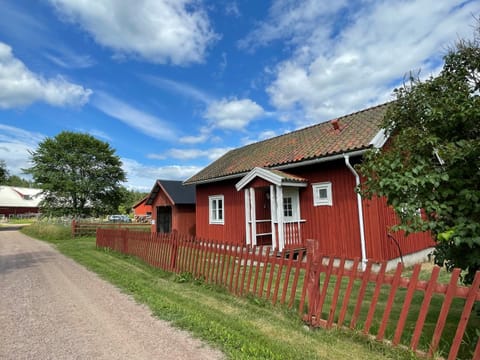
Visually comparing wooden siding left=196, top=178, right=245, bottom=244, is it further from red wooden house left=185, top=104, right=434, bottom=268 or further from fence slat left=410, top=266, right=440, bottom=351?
fence slat left=410, top=266, right=440, bottom=351

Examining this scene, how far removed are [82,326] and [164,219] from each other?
1802 cm

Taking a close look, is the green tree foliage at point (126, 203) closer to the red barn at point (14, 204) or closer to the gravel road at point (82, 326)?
the red barn at point (14, 204)

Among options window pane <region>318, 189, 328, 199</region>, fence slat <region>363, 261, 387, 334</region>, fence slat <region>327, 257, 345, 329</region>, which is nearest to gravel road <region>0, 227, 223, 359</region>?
fence slat <region>327, 257, 345, 329</region>

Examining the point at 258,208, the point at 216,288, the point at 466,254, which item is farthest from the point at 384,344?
the point at 258,208

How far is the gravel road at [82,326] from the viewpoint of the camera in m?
3.50

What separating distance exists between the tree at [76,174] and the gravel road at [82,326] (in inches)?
1320

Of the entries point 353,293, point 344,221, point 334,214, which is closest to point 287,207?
point 334,214

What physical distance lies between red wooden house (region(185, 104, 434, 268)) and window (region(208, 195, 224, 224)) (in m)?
0.66

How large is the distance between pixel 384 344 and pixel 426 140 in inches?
93.7

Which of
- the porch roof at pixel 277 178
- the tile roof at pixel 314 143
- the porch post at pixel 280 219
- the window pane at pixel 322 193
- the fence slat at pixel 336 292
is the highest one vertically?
the tile roof at pixel 314 143

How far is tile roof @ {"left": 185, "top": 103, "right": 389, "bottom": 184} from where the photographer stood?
9211mm

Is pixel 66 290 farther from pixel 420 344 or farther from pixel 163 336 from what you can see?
pixel 420 344

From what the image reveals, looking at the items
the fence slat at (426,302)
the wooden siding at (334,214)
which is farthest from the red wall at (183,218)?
the fence slat at (426,302)

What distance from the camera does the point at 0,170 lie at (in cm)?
3456
